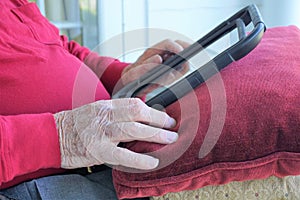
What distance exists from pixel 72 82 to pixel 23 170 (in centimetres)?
23

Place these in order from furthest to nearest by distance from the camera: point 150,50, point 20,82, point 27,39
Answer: point 150,50 < point 27,39 < point 20,82

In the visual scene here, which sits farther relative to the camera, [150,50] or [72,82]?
[150,50]

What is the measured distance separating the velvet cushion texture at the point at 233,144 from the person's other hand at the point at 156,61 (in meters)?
0.30

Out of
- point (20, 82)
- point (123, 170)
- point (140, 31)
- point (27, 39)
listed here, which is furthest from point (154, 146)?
point (140, 31)

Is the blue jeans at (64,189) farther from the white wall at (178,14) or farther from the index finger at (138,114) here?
the white wall at (178,14)

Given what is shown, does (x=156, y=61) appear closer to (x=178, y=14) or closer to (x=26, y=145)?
(x=26, y=145)

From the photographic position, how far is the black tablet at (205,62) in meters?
0.57

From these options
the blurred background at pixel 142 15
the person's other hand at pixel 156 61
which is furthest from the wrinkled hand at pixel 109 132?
the blurred background at pixel 142 15

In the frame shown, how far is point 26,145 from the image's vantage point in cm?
52

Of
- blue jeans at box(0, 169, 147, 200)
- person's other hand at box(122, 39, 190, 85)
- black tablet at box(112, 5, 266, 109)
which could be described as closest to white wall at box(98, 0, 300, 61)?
person's other hand at box(122, 39, 190, 85)

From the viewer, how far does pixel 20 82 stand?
2.15 ft

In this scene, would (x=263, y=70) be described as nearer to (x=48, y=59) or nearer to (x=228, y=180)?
(x=228, y=180)

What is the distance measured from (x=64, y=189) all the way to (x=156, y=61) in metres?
0.40

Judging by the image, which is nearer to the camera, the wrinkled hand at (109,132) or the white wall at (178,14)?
the wrinkled hand at (109,132)
